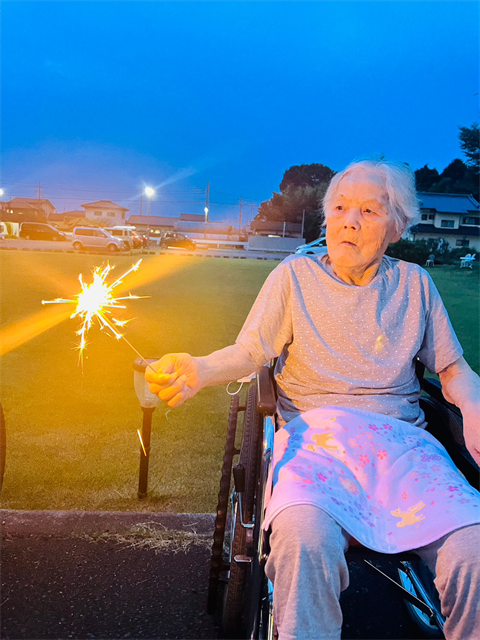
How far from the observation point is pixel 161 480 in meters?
3.16

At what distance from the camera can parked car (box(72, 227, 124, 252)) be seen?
98.7 ft

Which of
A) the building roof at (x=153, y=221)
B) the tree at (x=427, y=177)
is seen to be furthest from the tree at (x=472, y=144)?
the building roof at (x=153, y=221)

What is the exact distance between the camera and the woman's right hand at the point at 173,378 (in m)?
1.65

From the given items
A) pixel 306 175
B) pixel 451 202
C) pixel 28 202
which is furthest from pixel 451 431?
pixel 28 202

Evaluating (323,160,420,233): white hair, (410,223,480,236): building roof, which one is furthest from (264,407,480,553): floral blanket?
(410,223,480,236): building roof

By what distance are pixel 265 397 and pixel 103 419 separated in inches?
102

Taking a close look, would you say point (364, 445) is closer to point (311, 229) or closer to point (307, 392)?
point (307, 392)

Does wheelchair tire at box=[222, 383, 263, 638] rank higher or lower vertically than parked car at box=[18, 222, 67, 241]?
lower

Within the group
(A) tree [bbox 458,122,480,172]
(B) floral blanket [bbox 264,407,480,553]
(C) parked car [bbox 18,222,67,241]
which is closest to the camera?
(B) floral blanket [bbox 264,407,480,553]

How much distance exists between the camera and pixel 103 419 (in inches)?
157

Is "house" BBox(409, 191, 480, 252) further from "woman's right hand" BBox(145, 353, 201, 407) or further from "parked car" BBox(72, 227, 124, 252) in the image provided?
"woman's right hand" BBox(145, 353, 201, 407)

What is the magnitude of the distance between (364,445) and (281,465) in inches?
11.4

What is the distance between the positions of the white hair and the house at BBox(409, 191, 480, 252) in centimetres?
4644

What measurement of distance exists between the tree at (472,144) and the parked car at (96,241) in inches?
706
